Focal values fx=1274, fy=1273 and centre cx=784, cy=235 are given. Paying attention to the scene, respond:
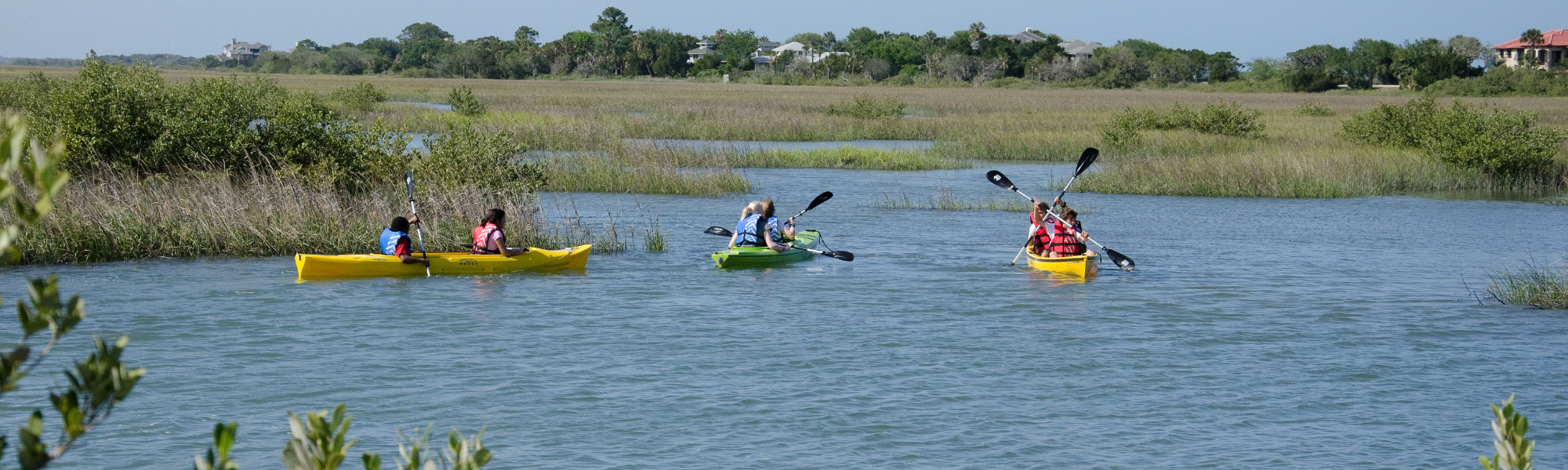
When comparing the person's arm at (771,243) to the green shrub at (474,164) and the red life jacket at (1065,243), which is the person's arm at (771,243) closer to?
the red life jacket at (1065,243)

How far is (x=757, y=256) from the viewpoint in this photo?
1598 centimetres

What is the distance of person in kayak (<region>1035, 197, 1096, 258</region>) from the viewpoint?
15.0 meters

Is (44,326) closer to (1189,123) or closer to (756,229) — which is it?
A: (756,229)

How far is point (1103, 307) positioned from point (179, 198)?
10.9 m

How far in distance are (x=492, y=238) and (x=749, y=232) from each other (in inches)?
127

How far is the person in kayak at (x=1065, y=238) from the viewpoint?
49.3 ft

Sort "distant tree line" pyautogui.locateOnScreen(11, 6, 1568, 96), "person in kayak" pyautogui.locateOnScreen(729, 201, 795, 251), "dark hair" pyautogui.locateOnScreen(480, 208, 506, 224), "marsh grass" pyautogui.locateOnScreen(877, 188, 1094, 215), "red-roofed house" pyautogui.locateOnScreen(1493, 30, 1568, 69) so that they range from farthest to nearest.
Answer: "red-roofed house" pyautogui.locateOnScreen(1493, 30, 1568, 69), "distant tree line" pyautogui.locateOnScreen(11, 6, 1568, 96), "marsh grass" pyautogui.locateOnScreen(877, 188, 1094, 215), "person in kayak" pyautogui.locateOnScreen(729, 201, 795, 251), "dark hair" pyautogui.locateOnScreen(480, 208, 506, 224)

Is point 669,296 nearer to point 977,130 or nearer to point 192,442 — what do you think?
point 192,442

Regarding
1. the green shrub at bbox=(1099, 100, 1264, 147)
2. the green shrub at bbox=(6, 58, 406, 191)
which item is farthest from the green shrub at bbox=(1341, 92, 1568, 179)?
the green shrub at bbox=(6, 58, 406, 191)

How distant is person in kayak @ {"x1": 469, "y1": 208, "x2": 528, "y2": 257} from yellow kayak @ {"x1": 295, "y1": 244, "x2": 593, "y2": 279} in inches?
3.6

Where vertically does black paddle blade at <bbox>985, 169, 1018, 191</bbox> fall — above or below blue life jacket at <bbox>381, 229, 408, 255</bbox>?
above

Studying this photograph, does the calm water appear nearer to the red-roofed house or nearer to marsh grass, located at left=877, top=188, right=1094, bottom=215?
marsh grass, located at left=877, top=188, right=1094, bottom=215

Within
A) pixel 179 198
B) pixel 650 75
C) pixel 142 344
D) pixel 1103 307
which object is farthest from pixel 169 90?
pixel 650 75

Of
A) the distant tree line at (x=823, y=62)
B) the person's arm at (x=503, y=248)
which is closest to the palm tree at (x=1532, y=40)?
the distant tree line at (x=823, y=62)
